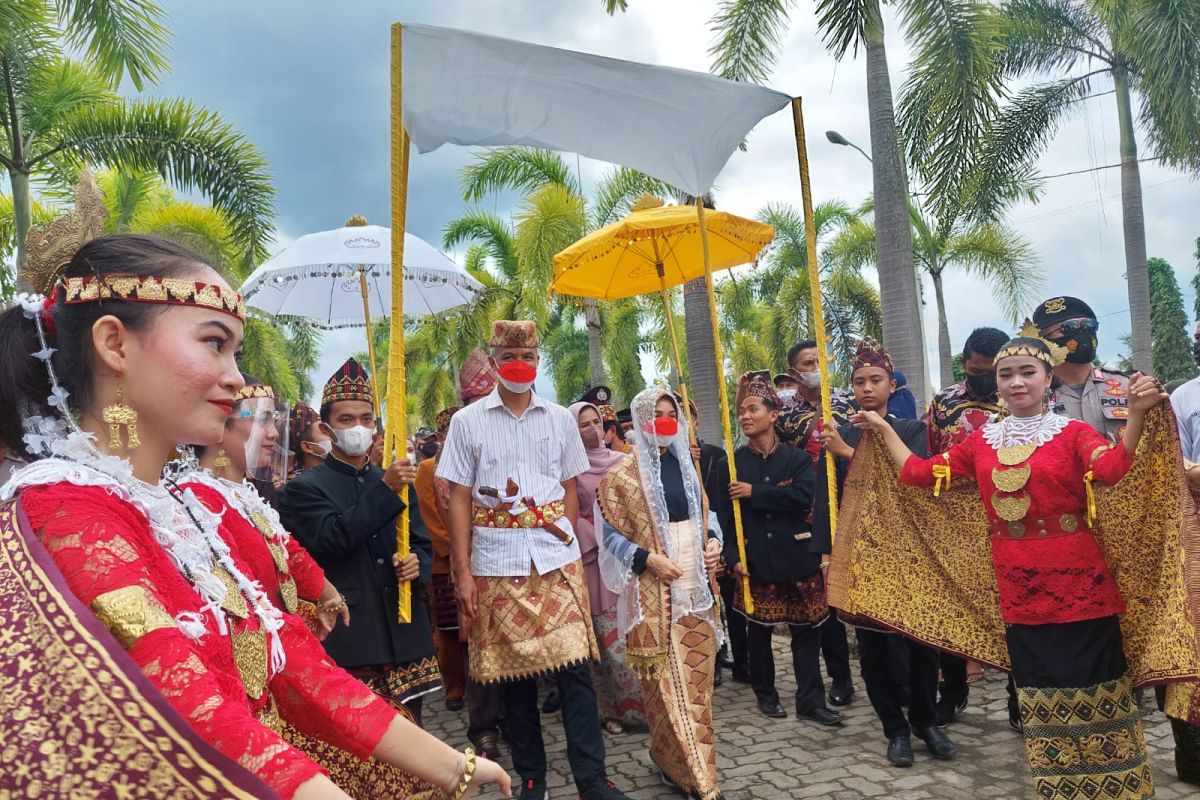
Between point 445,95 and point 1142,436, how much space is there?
323 cm

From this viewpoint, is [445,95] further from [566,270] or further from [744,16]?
[744,16]

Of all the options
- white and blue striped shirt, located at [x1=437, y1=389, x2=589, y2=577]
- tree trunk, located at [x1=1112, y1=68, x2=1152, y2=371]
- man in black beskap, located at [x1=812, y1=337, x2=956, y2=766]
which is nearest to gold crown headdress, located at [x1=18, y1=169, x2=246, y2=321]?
white and blue striped shirt, located at [x1=437, y1=389, x2=589, y2=577]

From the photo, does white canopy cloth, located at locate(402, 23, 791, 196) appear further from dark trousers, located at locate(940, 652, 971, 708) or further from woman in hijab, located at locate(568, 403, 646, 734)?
dark trousers, located at locate(940, 652, 971, 708)

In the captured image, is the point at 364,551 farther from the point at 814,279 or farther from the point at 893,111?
the point at 893,111

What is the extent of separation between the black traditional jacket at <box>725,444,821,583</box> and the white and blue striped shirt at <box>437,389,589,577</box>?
170 cm

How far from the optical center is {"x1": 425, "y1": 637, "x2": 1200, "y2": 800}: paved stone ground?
14.0 feet

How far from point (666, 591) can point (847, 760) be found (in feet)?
4.64

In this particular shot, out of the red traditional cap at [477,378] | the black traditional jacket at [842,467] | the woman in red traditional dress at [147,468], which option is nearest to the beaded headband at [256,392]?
the woman in red traditional dress at [147,468]

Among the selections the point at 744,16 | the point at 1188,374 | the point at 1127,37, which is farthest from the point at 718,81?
the point at 1188,374

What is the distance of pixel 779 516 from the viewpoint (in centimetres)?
577

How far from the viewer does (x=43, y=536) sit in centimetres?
127

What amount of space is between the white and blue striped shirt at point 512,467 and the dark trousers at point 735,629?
270 centimetres

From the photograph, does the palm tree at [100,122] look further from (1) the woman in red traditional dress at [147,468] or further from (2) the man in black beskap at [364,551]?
(1) the woman in red traditional dress at [147,468]

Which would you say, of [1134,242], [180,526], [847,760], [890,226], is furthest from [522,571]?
[1134,242]
